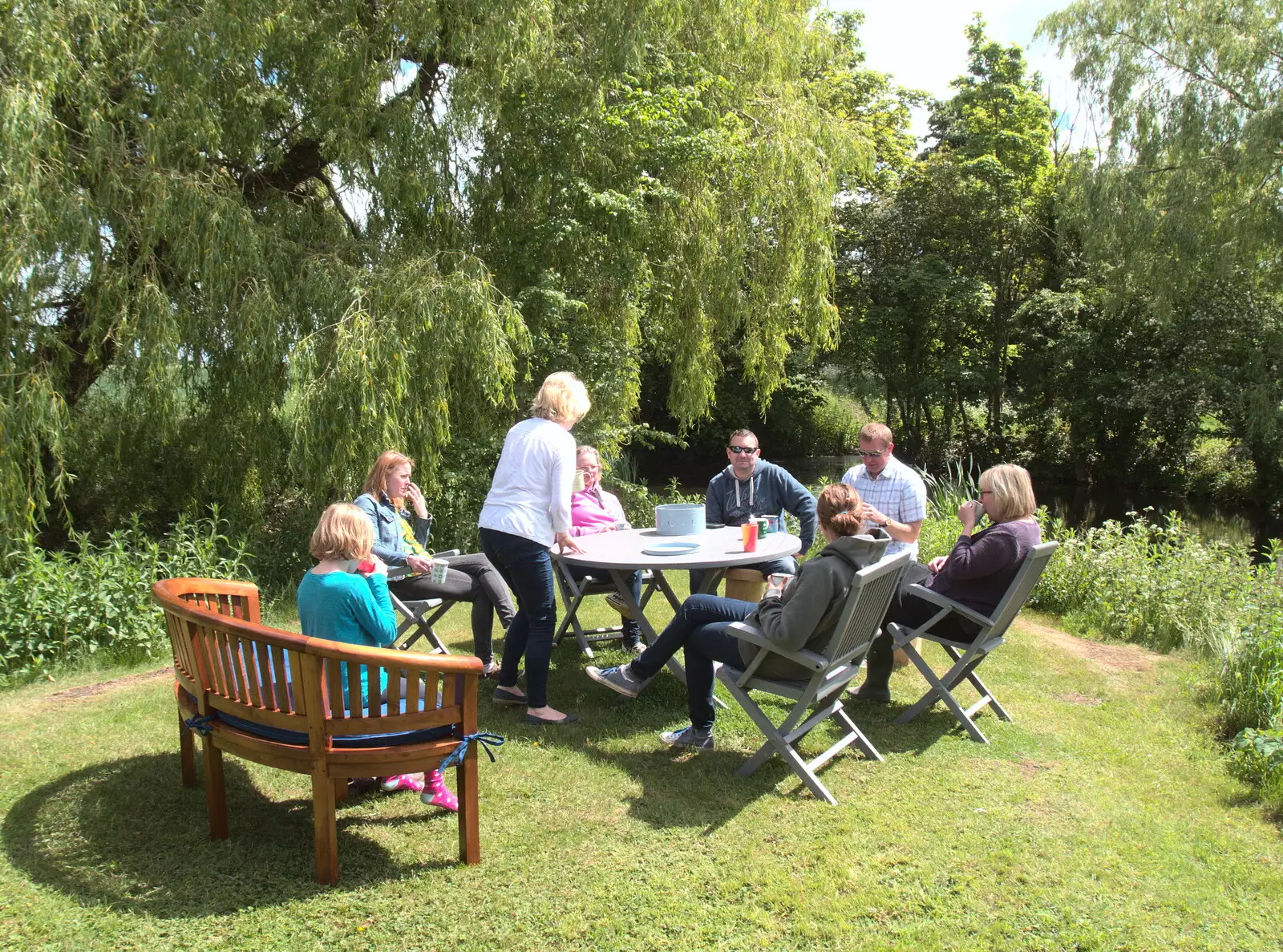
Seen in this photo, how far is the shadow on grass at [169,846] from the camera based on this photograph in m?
2.97

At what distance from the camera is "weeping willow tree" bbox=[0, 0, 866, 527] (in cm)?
604

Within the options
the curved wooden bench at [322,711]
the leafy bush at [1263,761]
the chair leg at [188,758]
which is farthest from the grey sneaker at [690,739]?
the leafy bush at [1263,761]

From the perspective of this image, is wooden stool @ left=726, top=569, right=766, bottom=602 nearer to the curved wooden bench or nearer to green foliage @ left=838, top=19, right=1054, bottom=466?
the curved wooden bench

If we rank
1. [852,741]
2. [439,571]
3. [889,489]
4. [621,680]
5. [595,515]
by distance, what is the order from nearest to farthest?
[852,741], [621,680], [439,571], [889,489], [595,515]

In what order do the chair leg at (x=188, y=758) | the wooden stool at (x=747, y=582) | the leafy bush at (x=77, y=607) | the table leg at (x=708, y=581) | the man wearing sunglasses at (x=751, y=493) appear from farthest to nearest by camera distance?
1. the man wearing sunglasses at (x=751, y=493)
2. the wooden stool at (x=747, y=582)
3. the leafy bush at (x=77, y=607)
4. the table leg at (x=708, y=581)
5. the chair leg at (x=188, y=758)

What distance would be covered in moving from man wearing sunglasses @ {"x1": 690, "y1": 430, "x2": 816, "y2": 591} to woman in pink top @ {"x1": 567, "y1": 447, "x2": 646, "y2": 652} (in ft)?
2.04

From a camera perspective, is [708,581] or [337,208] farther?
[337,208]

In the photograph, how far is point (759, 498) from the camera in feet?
19.5

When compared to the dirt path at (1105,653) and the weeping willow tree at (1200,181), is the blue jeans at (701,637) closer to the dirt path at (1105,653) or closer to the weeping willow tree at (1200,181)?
the dirt path at (1105,653)

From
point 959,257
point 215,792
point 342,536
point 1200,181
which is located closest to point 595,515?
point 342,536

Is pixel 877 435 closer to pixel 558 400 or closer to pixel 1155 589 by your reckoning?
pixel 558 400

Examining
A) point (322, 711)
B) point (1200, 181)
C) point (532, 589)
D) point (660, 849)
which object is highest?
point (1200, 181)

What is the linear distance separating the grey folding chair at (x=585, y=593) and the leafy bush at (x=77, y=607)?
2.37 m

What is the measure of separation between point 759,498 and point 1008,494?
1752 millimetres
